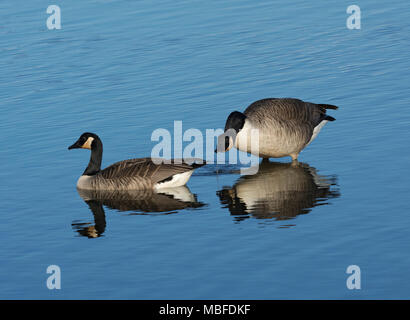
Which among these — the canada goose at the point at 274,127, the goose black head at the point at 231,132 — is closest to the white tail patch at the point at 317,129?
the canada goose at the point at 274,127

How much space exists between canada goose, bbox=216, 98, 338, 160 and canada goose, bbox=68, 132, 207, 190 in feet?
3.35

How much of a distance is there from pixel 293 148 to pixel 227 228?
14.8ft

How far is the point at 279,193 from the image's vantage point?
1545 centimetres

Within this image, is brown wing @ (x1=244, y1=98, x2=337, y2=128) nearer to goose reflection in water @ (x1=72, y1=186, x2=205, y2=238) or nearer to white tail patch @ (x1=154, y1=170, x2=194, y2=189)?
white tail patch @ (x1=154, y1=170, x2=194, y2=189)

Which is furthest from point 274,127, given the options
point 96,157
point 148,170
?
point 96,157

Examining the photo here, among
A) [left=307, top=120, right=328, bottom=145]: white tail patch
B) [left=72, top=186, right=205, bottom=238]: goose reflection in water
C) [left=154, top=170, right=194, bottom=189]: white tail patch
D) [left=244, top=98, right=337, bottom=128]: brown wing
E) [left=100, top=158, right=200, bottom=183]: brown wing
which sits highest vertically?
[left=244, top=98, right=337, bottom=128]: brown wing

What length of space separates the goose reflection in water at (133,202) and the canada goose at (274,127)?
5.13 ft

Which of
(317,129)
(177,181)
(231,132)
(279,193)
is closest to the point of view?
(279,193)

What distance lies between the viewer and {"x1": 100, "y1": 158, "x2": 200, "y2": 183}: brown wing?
16266mm

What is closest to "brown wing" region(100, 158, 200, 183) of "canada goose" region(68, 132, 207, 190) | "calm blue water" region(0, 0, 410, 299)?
"canada goose" region(68, 132, 207, 190)

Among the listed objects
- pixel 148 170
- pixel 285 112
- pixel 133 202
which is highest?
pixel 285 112

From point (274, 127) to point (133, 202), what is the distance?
3.56m

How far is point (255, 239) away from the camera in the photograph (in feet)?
41.5

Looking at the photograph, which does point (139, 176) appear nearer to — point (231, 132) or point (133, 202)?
point (133, 202)
